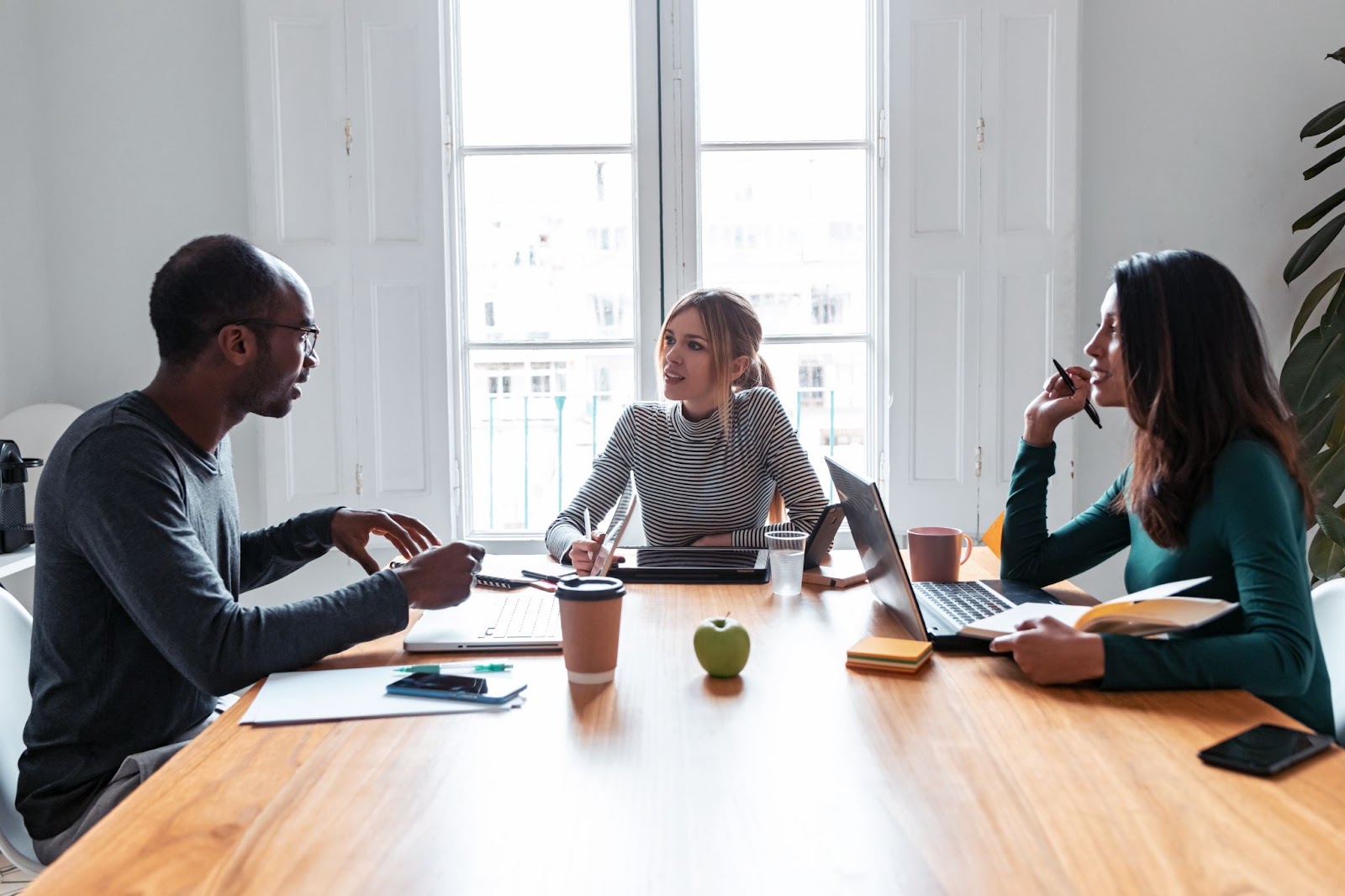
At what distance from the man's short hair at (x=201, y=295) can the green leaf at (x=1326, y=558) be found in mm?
2784

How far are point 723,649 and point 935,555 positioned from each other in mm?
692

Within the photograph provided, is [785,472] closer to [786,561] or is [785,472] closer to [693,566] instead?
[693,566]

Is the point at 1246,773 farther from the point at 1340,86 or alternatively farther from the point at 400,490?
the point at 1340,86

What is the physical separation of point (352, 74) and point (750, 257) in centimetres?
131

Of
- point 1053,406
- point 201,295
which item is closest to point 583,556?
point 201,295

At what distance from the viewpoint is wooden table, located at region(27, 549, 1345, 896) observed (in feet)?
2.83

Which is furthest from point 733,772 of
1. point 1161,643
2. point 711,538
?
point 711,538

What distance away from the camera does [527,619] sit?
65.1 inches

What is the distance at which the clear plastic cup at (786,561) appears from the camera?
183cm

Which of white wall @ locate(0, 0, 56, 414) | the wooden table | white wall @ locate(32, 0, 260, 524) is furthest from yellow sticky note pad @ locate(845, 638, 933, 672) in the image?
white wall @ locate(0, 0, 56, 414)

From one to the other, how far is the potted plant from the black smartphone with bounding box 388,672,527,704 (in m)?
2.48

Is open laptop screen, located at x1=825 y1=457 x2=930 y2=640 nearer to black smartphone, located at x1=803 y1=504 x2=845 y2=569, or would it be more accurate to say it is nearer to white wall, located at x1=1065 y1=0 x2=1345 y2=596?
black smartphone, located at x1=803 y1=504 x2=845 y2=569

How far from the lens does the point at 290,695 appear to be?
132 cm

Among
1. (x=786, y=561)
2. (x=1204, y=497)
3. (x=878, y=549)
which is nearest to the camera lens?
(x=1204, y=497)
